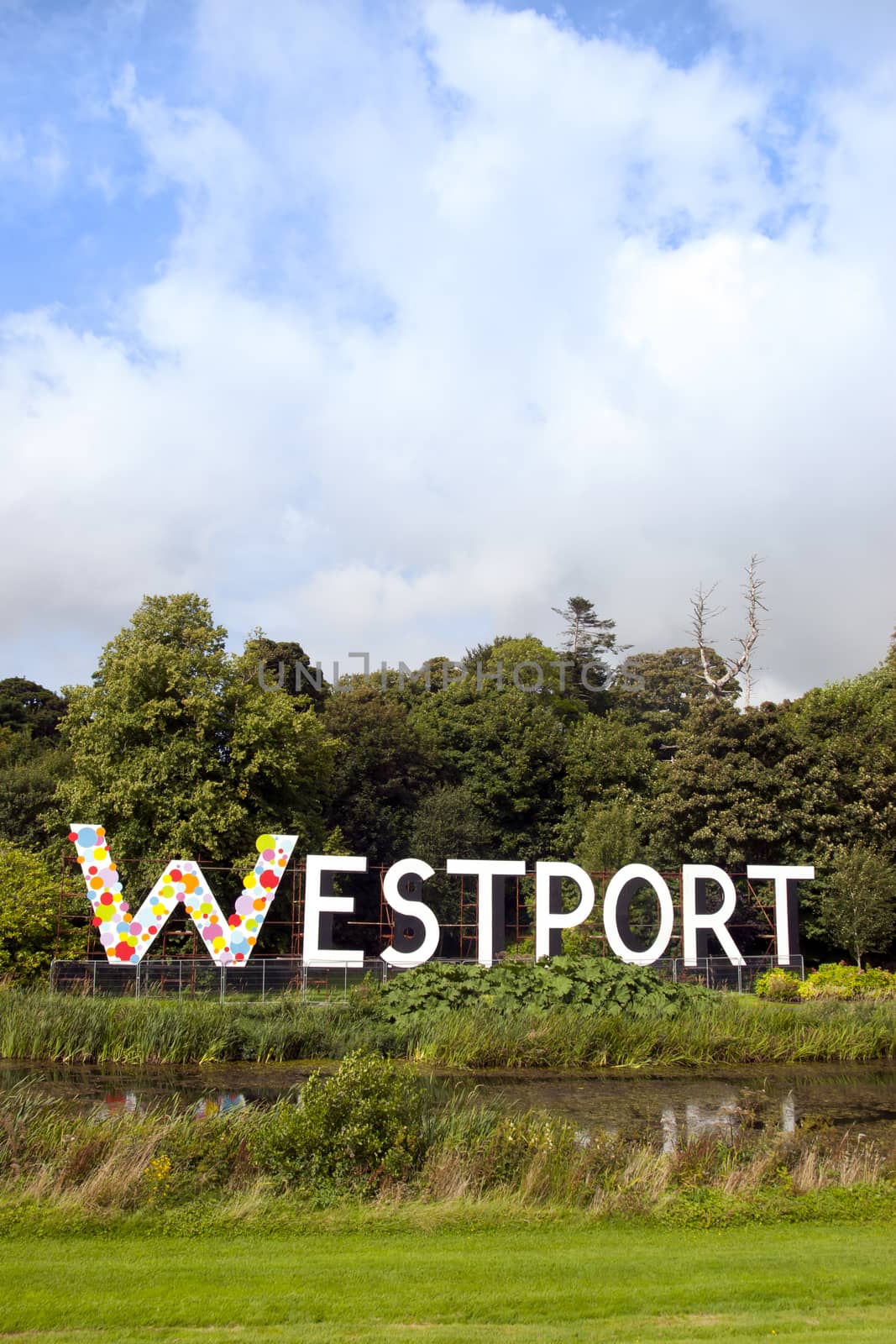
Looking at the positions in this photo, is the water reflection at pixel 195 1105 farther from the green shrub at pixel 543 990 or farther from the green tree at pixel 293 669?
the green tree at pixel 293 669

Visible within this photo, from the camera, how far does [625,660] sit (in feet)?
266

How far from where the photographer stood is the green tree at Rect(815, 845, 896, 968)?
36094 mm

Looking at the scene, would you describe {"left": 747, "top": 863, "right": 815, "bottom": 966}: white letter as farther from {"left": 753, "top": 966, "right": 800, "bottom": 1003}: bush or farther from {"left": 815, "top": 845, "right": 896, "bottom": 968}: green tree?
{"left": 815, "top": 845, "right": 896, "bottom": 968}: green tree

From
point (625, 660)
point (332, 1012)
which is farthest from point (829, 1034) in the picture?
point (625, 660)

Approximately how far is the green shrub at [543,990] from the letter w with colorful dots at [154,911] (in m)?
7.16

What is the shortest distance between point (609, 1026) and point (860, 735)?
25102 mm

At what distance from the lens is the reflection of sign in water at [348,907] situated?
30281mm

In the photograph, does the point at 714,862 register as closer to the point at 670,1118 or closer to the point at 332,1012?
the point at 332,1012

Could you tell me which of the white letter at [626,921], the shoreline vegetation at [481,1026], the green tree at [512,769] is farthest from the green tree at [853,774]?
the shoreline vegetation at [481,1026]

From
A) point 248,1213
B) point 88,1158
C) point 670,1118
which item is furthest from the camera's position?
point 670,1118

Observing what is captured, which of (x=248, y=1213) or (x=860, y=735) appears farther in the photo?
(x=860, y=735)

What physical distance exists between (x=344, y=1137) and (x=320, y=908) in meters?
20.0

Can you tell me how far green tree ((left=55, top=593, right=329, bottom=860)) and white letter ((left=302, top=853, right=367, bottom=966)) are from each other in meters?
5.37

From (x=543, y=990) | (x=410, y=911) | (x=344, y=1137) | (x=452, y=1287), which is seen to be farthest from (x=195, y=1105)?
(x=410, y=911)
